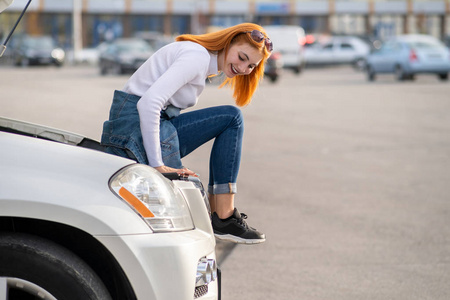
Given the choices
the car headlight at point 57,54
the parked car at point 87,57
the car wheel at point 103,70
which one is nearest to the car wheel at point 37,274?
the car wheel at point 103,70

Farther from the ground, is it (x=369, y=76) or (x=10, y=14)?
(x=10, y=14)

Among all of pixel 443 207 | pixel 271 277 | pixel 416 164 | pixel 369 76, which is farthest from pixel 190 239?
pixel 369 76

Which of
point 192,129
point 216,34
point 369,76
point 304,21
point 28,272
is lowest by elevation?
point 28,272

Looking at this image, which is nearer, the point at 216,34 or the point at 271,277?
the point at 216,34

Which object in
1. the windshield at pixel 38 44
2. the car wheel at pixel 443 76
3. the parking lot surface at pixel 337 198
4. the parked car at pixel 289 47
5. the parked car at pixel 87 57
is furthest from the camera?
the parked car at pixel 87 57

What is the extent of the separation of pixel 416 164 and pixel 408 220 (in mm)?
3197

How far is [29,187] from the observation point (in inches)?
103

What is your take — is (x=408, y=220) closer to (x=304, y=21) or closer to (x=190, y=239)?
(x=190, y=239)

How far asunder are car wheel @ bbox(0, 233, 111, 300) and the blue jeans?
138cm

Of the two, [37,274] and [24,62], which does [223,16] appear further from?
[37,274]

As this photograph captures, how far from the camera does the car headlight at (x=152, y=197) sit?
8.98 feet

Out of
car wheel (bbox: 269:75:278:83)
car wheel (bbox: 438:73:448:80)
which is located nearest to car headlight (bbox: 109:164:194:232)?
car wheel (bbox: 269:75:278:83)

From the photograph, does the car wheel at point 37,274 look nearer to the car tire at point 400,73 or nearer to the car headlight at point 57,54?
the car tire at point 400,73

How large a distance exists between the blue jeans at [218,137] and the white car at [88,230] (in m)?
1.04
